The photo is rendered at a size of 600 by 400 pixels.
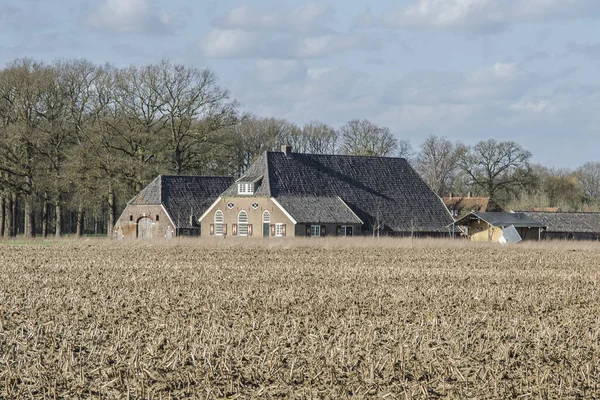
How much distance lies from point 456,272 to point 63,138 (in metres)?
38.7

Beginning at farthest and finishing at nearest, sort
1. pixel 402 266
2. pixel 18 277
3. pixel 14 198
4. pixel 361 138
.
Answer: pixel 361 138, pixel 14 198, pixel 402 266, pixel 18 277

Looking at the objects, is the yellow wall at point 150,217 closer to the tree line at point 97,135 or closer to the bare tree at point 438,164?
the tree line at point 97,135

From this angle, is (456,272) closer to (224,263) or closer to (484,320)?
(224,263)

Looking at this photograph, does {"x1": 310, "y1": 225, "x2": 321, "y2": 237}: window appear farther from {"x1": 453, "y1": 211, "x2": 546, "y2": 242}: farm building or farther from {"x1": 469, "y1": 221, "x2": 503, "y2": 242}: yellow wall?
{"x1": 469, "y1": 221, "x2": 503, "y2": 242}: yellow wall

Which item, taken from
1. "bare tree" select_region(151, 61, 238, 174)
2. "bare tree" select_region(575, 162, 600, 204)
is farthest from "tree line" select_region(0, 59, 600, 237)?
"bare tree" select_region(575, 162, 600, 204)

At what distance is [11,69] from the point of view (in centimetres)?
6244

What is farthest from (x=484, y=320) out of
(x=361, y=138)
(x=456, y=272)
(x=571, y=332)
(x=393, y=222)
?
(x=361, y=138)

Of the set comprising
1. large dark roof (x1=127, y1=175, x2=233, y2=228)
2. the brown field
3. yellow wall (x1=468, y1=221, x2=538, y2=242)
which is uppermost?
large dark roof (x1=127, y1=175, x2=233, y2=228)

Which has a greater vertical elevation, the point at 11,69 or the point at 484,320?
the point at 11,69

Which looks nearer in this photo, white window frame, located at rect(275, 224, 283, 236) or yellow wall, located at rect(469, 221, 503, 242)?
white window frame, located at rect(275, 224, 283, 236)

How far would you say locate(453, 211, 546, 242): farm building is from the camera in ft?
217

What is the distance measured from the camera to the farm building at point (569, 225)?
2884 inches

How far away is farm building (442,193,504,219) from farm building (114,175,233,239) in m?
28.5

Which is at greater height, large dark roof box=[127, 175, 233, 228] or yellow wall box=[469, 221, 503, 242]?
large dark roof box=[127, 175, 233, 228]
